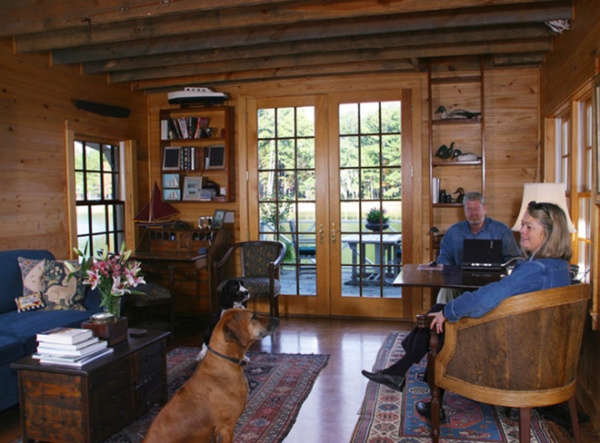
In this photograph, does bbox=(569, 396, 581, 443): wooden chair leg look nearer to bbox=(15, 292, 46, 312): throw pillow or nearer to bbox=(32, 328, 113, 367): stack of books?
bbox=(32, 328, 113, 367): stack of books

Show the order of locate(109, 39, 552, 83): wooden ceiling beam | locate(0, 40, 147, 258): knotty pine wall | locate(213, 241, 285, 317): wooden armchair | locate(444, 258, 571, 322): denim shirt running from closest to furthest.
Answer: locate(444, 258, 571, 322): denim shirt → locate(0, 40, 147, 258): knotty pine wall → locate(109, 39, 552, 83): wooden ceiling beam → locate(213, 241, 285, 317): wooden armchair

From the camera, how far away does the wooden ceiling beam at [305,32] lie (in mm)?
3924

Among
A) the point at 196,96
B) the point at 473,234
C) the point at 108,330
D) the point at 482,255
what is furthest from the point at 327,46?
the point at 108,330

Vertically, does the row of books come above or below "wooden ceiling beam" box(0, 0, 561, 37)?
below

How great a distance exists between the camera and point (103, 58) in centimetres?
481

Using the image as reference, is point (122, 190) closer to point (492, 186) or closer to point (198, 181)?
point (198, 181)

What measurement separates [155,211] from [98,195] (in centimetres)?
62

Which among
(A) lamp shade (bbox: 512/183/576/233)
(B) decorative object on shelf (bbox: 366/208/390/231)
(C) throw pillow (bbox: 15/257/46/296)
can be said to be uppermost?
(A) lamp shade (bbox: 512/183/576/233)

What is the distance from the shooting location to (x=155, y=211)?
6.00 metres

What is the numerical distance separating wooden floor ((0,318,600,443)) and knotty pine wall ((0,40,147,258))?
1.58 meters

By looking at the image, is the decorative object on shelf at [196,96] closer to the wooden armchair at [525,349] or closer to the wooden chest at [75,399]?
the wooden chest at [75,399]

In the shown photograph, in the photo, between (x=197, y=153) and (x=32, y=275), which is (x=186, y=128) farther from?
(x=32, y=275)

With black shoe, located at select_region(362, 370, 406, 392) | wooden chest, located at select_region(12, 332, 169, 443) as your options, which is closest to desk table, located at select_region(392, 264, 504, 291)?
black shoe, located at select_region(362, 370, 406, 392)

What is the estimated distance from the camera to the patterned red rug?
3.11 meters
